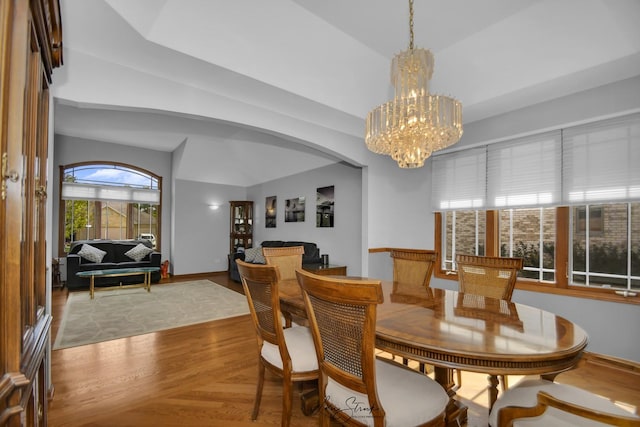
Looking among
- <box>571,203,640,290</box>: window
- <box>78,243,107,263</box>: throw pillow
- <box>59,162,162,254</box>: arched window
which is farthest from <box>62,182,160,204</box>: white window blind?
<box>571,203,640,290</box>: window

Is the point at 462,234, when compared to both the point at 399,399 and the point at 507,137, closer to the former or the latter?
the point at 507,137

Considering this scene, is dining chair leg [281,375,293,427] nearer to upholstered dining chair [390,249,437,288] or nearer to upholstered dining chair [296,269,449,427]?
upholstered dining chair [296,269,449,427]

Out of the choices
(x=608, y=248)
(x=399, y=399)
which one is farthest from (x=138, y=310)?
(x=608, y=248)

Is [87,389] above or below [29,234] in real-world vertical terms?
below

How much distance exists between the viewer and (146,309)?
15.0ft

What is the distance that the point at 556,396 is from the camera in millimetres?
1401

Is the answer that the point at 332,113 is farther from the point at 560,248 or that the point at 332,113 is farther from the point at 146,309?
the point at 146,309

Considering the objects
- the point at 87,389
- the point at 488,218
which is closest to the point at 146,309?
the point at 87,389

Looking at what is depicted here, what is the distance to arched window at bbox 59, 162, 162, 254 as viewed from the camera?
664 centimetres

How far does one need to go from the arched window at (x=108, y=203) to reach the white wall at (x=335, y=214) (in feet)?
9.81

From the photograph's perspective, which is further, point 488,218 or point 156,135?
point 156,135

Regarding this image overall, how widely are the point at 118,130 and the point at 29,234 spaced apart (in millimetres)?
6231

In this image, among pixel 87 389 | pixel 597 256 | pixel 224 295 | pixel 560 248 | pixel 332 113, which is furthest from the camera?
pixel 224 295

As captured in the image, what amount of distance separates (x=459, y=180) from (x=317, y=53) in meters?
2.44
